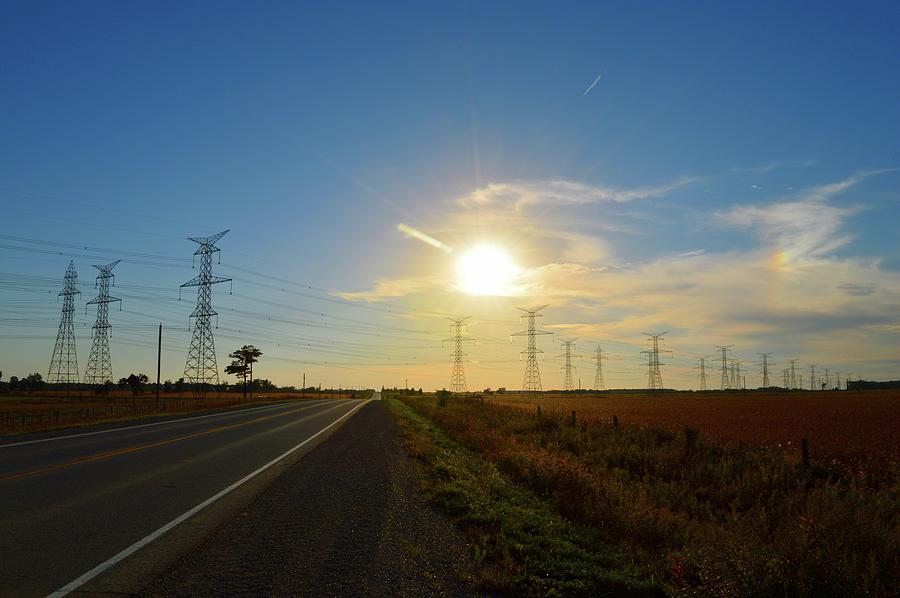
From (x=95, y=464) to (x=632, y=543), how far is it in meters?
13.6

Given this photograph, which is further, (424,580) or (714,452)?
(714,452)

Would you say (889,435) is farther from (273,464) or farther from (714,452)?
(273,464)

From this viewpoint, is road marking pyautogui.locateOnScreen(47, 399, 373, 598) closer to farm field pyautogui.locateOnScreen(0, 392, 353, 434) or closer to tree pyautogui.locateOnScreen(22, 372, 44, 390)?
farm field pyautogui.locateOnScreen(0, 392, 353, 434)

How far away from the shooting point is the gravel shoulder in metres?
6.27

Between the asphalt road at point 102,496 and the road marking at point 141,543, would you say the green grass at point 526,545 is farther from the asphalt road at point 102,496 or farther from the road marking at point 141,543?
the road marking at point 141,543

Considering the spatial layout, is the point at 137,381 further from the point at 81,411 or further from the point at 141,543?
the point at 141,543

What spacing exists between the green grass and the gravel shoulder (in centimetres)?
34

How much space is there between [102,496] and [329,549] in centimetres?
566

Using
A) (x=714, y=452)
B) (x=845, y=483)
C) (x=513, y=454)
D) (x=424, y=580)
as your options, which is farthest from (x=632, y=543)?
(x=714, y=452)

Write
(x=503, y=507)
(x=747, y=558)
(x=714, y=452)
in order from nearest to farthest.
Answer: (x=747, y=558) < (x=503, y=507) < (x=714, y=452)

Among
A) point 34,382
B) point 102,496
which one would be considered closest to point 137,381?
point 34,382

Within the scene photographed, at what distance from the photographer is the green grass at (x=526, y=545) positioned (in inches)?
260

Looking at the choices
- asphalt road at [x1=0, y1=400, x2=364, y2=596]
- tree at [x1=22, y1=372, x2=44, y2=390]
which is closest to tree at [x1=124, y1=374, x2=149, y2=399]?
tree at [x1=22, y1=372, x2=44, y2=390]

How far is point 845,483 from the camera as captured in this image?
51.5ft
